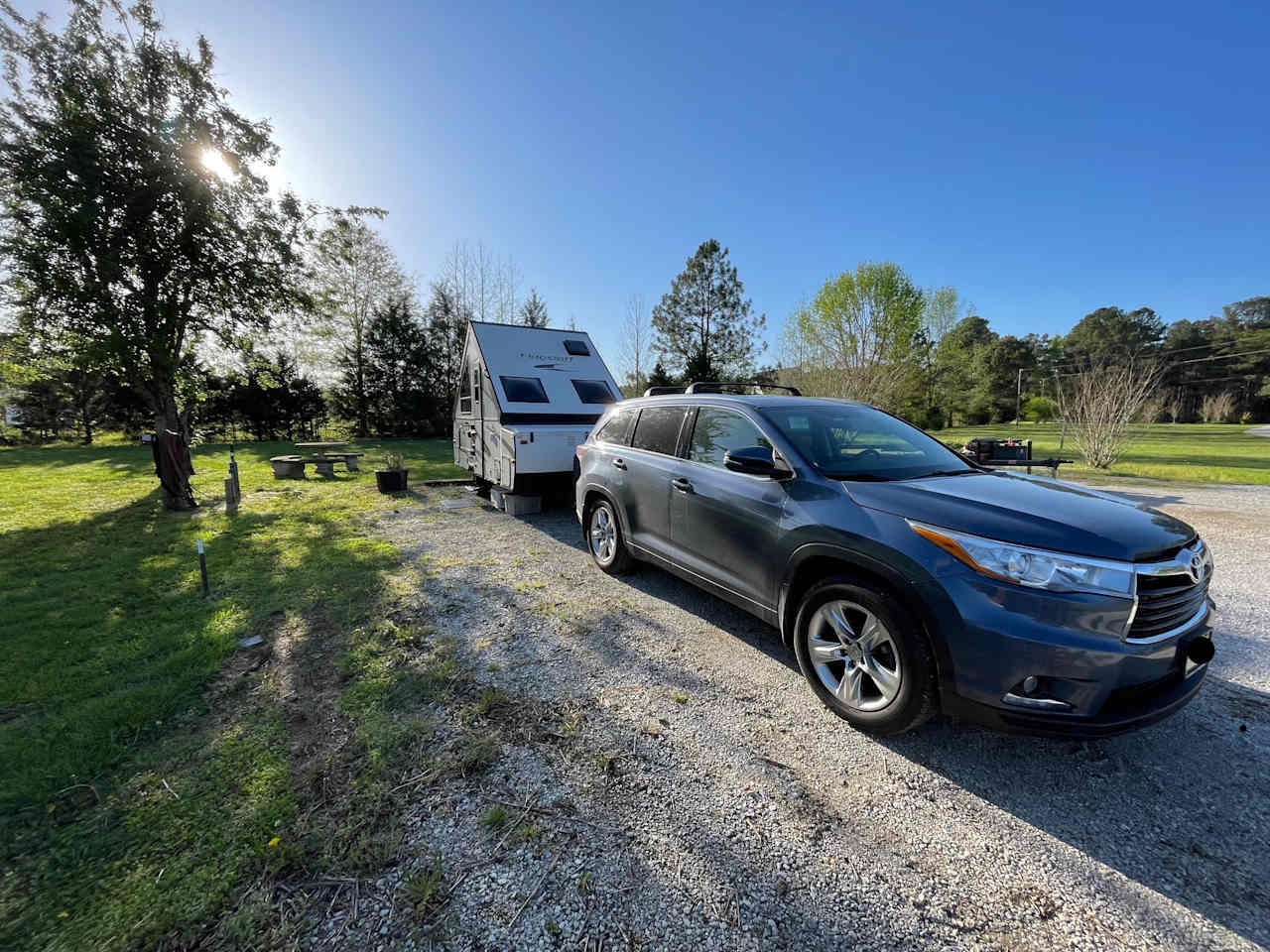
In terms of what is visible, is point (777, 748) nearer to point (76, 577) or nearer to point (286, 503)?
point (76, 577)

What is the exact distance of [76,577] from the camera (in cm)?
495

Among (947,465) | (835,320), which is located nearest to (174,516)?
(947,465)

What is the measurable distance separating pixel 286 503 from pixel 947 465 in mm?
10120

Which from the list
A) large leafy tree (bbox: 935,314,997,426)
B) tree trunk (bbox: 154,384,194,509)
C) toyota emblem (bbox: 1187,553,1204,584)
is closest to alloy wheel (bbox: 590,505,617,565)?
toyota emblem (bbox: 1187,553,1204,584)

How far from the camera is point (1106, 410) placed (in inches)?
526

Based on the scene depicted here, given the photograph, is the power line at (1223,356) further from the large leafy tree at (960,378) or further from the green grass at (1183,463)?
the green grass at (1183,463)

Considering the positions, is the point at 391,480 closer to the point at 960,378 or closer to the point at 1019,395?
the point at 960,378

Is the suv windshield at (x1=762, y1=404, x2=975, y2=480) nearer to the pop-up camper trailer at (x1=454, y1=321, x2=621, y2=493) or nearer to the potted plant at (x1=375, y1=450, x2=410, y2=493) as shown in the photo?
the pop-up camper trailer at (x1=454, y1=321, x2=621, y2=493)

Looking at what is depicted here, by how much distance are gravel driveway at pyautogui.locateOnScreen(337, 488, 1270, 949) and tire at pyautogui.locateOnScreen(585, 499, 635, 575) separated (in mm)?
1519

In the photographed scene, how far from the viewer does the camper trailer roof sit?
806 centimetres

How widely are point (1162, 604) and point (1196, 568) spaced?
17.0 inches

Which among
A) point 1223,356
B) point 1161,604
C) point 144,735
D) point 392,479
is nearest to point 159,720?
point 144,735

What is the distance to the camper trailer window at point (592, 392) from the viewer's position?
8625 mm

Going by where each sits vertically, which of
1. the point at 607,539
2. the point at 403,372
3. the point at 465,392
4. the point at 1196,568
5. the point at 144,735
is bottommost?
the point at 144,735
